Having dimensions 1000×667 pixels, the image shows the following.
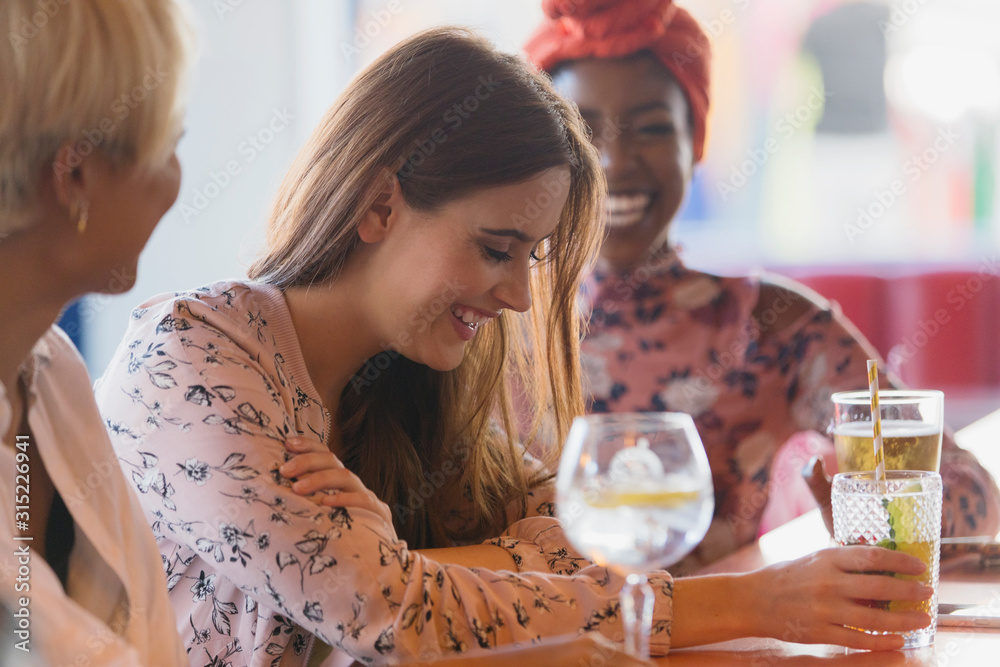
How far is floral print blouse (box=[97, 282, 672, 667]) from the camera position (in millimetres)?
968

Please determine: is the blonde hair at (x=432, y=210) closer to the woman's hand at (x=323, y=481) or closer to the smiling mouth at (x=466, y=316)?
the smiling mouth at (x=466, y=316)

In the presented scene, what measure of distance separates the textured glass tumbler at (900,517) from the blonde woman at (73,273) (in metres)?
0.67

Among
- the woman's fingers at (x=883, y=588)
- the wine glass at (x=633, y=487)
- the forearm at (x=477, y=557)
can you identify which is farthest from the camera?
the forearm at (x=477, y=557)

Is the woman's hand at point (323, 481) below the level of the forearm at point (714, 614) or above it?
above

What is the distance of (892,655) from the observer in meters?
0.91

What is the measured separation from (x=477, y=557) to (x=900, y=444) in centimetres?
51

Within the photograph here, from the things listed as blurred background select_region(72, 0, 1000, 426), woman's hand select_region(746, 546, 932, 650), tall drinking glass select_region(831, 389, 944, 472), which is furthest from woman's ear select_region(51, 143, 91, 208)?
blurred background select_region(72, 0, 1000, 426)

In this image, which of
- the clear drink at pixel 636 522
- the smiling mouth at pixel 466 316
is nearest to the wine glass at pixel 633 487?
the clear drink at pixel 636 522

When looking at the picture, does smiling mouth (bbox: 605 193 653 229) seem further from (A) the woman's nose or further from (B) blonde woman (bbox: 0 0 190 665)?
(B) blonde woman (bbox: 0 0 190 665)

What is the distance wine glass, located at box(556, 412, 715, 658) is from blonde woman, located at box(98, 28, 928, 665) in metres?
0.08

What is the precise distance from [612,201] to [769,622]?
1.19m

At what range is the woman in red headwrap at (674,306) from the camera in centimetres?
192

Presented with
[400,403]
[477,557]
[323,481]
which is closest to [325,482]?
[323,481]

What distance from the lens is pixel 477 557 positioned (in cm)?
119
